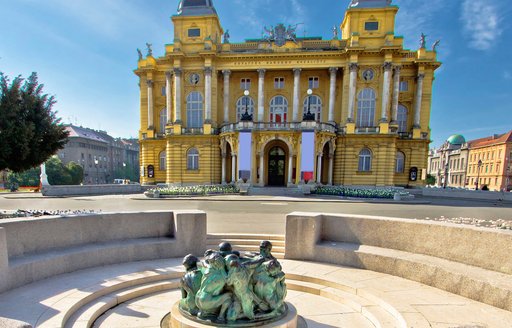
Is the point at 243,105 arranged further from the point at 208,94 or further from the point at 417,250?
the point at 417,250

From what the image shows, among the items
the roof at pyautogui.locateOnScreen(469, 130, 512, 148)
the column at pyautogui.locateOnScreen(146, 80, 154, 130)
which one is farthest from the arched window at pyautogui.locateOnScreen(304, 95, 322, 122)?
the roof at pyautogui.locateOnScreen(469, 130, 512, 148)

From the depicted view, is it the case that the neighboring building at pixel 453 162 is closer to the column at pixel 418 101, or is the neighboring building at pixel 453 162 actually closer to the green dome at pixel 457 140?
the green dome at pixel 457 140

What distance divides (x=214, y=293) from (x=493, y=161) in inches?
3578

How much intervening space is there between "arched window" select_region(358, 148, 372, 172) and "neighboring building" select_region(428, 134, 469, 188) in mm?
57511

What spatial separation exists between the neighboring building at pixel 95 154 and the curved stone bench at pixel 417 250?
6869cm

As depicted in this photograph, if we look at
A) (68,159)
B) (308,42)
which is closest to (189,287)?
(308,42)

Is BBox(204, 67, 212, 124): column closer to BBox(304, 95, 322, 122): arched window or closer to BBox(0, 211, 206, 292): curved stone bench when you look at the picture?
BBox(304, 95, 322, 122): arched window

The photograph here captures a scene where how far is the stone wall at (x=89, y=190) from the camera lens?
80.0 ft

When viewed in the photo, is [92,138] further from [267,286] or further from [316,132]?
[267,286]

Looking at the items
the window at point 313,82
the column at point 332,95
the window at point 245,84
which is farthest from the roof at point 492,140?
the window at point 245,84

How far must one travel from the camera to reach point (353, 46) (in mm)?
29812

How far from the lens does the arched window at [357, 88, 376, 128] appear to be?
104 ft

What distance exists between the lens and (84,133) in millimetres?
75625

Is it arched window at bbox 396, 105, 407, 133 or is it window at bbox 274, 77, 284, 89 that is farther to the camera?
arched window at bbox 396, 105, 407, 133
